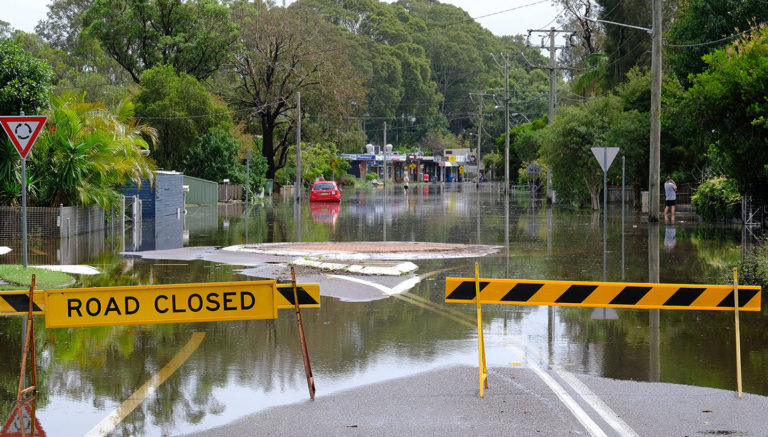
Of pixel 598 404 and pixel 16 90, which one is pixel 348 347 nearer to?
pixel 598 404

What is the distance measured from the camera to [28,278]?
14367mm

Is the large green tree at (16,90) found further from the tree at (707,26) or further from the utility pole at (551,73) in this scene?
the utility pole at (551,73)

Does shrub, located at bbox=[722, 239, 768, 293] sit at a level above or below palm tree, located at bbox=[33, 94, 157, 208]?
below

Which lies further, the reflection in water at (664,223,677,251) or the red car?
the red car

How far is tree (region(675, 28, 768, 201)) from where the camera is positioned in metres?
17.1

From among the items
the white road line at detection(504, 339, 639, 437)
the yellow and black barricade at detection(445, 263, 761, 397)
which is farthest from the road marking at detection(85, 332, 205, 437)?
the white road line at detection(504, 339, 639, 437)

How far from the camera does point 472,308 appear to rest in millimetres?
12867

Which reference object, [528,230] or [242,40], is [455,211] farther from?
[242,40]

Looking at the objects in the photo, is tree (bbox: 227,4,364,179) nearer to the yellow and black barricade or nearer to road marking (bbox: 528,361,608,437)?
road marking (bbox: 528,361,608,437)

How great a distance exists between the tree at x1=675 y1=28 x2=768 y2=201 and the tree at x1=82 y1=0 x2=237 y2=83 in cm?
5055

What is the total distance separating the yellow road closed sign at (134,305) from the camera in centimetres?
770

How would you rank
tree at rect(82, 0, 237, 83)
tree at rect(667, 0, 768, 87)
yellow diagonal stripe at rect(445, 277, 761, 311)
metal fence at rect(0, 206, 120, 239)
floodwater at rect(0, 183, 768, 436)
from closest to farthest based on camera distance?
floodwater at rect(0, 183, 768, 436), yellow diagonal stripe at rect(445, 277, 761, 311), metal fence at rect(0, 206, 120, 239), tree at rect(667, 0, 768, 87), tree at rect(82, 0, 237, 83)

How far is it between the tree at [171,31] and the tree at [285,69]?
1.73 m

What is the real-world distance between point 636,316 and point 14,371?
781cm
